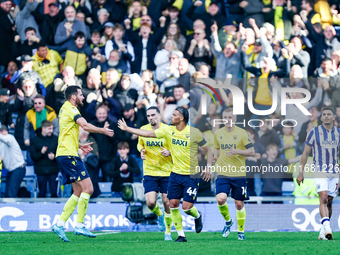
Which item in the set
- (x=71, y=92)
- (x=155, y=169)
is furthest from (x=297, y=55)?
(x=71, y=92)

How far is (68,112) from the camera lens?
8906mm

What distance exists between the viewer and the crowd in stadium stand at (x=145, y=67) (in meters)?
13.5

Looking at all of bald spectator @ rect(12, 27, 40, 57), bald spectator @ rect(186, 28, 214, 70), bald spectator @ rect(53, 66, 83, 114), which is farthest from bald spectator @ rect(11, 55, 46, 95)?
bald spectator @ rect(186, 28, 214, 70)

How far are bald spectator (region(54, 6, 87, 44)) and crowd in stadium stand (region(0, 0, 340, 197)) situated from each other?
1.2 inches

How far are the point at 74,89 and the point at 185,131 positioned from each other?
6.54 ft

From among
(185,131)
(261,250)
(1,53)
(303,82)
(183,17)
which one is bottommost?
(261,250)

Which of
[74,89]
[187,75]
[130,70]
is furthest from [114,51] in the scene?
[74,89]

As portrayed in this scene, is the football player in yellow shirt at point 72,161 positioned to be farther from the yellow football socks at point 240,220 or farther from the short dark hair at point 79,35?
the short dark hair at point 79,35

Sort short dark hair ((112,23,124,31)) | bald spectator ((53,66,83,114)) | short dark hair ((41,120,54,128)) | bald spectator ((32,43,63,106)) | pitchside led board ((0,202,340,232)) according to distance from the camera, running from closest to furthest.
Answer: pitchside led board ((0,202,340,232))
short dark hair ((41,120,54,128))
bald spectator ((53,66,83,114))
bald spectator ((32,43,63,106))
short dark hair ((112,23,124,31))

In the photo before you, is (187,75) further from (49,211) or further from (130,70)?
(49,211)

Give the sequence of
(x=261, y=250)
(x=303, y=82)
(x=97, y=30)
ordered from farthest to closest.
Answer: (x=97, y=30)
(x=303, y=82)
(x=261, y=250)

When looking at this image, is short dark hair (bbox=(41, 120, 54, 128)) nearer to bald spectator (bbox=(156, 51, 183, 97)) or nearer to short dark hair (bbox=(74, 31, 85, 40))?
short dark hair (bbox=(74, 31, 85, 40))

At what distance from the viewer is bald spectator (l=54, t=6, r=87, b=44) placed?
15.5 meters

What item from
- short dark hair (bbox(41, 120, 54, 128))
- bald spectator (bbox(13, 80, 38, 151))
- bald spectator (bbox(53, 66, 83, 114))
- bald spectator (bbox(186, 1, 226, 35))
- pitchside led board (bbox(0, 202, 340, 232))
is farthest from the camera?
bald spectator (bbox(186, 1, 226, 35))
